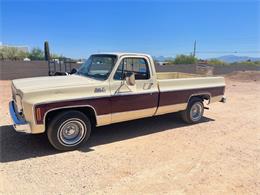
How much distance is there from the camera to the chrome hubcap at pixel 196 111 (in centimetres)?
662

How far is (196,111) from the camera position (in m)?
6.74

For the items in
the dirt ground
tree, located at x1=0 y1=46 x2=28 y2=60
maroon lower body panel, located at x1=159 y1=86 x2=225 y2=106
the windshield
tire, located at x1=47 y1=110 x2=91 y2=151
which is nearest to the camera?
the dirt ground

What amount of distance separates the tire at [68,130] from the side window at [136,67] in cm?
141

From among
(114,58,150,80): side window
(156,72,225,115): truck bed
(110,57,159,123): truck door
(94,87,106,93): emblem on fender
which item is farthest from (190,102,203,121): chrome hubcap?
(94,87,106,93): emblem on fender

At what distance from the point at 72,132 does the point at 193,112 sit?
3710mm

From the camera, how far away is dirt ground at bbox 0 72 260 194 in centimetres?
337

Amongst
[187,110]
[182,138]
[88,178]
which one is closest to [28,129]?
[88,178]

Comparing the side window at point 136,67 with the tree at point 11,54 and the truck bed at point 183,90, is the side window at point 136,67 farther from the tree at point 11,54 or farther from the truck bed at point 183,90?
the tree at point 11,54

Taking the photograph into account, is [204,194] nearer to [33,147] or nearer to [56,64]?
[33,147]

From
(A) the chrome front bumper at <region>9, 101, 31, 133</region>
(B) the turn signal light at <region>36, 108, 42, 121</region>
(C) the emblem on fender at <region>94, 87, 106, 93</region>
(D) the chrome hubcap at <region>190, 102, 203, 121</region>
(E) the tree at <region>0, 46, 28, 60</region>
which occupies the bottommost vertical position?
(D) the chrome hubcap at <region>190, 102, 203, 121</region>

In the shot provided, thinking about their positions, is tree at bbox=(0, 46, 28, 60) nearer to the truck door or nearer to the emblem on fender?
the truck door

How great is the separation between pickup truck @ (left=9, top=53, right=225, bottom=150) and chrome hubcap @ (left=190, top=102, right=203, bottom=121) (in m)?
0.38

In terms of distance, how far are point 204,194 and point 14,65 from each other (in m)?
17.3

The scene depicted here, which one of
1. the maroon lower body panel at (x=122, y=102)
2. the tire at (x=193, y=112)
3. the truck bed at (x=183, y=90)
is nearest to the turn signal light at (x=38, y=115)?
the maroon lower body panel at (x=122, y=102)
